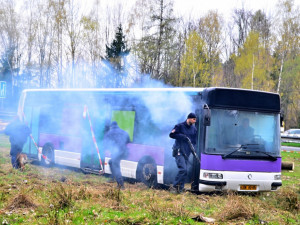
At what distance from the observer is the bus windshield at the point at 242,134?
989 centimetres

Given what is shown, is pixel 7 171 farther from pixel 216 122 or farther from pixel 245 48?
pixel 245 48

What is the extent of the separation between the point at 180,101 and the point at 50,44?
36.6m

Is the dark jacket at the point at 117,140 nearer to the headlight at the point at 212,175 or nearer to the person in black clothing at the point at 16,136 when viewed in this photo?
the headlight at the point at 212,175

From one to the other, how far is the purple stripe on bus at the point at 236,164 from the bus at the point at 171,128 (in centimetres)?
2

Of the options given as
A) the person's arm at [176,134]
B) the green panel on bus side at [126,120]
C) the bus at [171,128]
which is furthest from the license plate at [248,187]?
the green panel on bus side at [126,120]

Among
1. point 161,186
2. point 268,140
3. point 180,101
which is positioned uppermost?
point 180,101

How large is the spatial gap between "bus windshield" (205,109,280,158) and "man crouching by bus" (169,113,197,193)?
1.36 feet

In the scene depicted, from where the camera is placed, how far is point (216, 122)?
9.94 m

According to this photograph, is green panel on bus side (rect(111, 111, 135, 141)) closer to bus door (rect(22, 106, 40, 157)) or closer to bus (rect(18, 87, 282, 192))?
bus (rect(18, 87, 282, 192))

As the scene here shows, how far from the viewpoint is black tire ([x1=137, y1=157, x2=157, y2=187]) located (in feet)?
37.2

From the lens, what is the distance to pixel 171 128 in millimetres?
11086

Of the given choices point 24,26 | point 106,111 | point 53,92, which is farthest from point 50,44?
point 106,111

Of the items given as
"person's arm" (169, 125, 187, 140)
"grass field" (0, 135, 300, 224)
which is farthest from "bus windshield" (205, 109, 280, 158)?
"grass field" (0, 135, 300, 224)

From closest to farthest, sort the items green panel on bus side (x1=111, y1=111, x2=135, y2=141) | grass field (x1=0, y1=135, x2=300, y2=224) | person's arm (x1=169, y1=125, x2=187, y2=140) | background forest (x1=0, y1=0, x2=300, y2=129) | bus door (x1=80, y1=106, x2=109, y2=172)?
grass field (x1=0, y1=135, x2=300, y2=224) < person's arm (x1=169, y1=125, x2=187, y2=140) < green panel on bus side (x1=111, y1=111, x2=135, y2=141) < bus door (x1=80, y1=106, x2=109, y2=172) < background forest (x1=0, y1=0, x2=300, y2=129)
